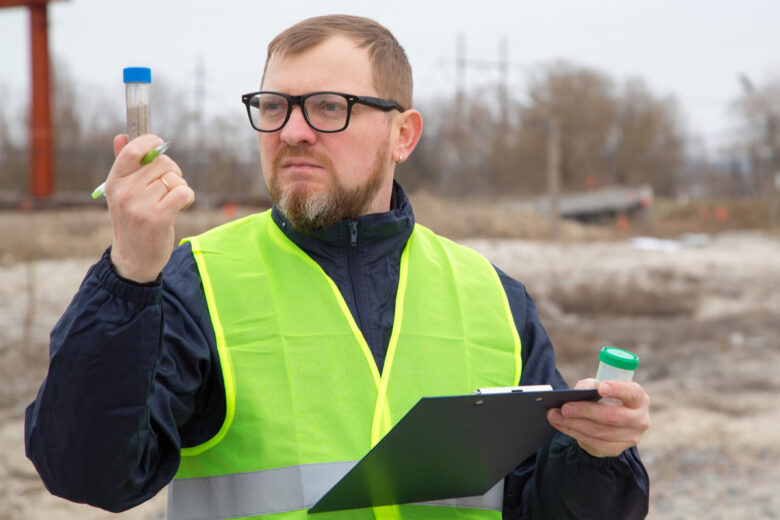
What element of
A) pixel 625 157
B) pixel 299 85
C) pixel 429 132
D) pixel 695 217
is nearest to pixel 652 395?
pixel 299 85

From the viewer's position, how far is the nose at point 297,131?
6.56 ft

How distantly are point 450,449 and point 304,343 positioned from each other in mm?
443

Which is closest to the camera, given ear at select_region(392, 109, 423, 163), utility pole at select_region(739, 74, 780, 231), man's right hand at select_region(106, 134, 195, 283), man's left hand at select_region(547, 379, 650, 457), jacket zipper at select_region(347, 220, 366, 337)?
man's right hand at select_region(106, 134, 195, 283)

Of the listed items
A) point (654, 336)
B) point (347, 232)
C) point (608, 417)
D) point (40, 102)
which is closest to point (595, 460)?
point (608, 417)

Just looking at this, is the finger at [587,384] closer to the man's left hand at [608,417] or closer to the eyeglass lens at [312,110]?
the man's left hand at [608,417]

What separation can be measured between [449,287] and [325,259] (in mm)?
378

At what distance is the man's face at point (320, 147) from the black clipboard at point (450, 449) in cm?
65

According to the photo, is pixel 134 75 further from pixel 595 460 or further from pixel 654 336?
pixel 654 336

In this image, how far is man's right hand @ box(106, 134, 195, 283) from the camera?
1417 mm

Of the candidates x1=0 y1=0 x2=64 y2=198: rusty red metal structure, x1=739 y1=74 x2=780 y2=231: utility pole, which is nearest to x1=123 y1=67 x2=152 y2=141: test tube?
x1=0 y1=0 x2=64 y2=198: rusty red metal structure

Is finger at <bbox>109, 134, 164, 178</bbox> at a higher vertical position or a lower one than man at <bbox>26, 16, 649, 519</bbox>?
higher

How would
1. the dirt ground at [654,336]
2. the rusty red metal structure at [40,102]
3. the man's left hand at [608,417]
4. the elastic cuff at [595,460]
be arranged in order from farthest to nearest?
1. the rusty red metal structure at [40,102]
2. the dirt ground at [654,336]
3. the elastic cuff at [595,460]
4. the man's left hand at [608,417]

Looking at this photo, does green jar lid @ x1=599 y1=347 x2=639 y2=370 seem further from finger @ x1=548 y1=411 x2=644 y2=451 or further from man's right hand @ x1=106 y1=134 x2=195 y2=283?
man's right hand @ x1=106 y1=134 x2=195 y2=283

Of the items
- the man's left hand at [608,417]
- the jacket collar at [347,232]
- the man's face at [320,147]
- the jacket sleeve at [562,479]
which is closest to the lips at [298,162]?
the man's face at [320,147]
